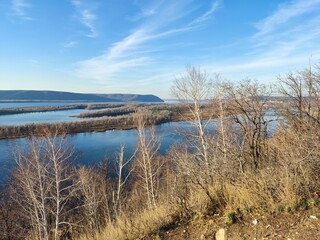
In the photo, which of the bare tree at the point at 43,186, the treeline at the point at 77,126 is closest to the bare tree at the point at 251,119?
the bare tree at the point at 43,186

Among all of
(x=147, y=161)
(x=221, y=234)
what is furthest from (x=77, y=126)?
(x=221, y=234)

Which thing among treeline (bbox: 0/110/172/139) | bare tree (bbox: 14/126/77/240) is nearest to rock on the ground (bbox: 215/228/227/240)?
bare tree (bbox: 14/126/77/240)

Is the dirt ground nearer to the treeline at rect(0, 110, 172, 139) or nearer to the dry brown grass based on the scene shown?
the dry brown grass

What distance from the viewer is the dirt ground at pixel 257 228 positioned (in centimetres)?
353

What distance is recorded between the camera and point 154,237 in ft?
13.6

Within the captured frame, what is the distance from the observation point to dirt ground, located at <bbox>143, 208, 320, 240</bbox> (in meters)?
3.53

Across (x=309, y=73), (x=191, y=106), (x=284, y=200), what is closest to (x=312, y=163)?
(x=284, y=200)

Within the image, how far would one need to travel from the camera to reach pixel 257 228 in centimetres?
377

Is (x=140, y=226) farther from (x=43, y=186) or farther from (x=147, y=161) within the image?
(x=147, y=161)

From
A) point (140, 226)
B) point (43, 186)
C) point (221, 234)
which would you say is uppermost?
point (221, 234)

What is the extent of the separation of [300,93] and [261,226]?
799cm

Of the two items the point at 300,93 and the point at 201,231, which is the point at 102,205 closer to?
the point at 300,93

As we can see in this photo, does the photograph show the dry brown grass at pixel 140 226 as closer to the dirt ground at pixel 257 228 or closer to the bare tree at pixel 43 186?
the dirt ground at pixel 257 228

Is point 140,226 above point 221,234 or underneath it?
underneath
